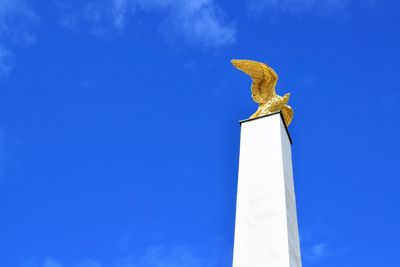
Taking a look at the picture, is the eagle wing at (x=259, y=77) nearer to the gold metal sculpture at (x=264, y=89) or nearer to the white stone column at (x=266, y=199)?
the gold metal sculpture at (x=264, y=89)

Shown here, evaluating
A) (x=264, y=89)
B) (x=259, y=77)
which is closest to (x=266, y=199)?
(x=264, y=89)

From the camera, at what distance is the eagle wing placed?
42.2ft

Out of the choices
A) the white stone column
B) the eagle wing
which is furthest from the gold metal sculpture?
the white stone column

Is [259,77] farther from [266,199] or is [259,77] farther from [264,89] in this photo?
[266,199]

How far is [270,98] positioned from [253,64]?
99 centimetres

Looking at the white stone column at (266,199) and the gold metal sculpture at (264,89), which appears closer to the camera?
the white stone column at (266,199)

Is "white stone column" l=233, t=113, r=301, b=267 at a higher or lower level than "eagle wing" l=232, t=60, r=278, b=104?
lower

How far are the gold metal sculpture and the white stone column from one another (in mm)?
534

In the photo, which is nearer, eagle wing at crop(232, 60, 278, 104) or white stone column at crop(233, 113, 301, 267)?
white stone column at crop(233, 113, 301, 267)

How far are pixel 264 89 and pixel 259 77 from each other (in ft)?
1.12

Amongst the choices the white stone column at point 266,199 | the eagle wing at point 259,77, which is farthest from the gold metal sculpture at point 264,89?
the white stone column at point 266,199

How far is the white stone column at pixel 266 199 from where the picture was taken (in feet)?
30.3

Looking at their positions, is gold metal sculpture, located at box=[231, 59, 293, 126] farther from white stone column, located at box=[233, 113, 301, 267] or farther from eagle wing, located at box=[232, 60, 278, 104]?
white stone column, located at box=[233, 113, 301, 267]

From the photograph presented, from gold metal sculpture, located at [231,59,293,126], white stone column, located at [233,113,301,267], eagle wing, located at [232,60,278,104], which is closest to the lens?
white stone column, located at [233,113,301,267]
